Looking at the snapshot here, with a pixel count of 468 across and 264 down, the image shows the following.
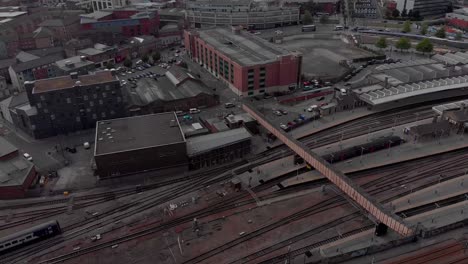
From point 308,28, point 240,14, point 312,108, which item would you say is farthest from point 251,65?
point 308,28

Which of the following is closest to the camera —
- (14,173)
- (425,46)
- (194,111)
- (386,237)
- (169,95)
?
(386,237)

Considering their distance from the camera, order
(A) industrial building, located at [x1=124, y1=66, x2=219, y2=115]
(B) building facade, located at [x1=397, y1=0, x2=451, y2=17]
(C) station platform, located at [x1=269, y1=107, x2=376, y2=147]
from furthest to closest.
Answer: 1. (B) building facade, located at [x1=397, y1=0, x2=451, y2=17]
2. (A) industrial building, located at [x1=124, y1=66, x2=219, y2=115]
3. (C) station platform, located at [x1=269, y1=107, x2=376, y2=147]

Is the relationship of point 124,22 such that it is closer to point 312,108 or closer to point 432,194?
point 312,108

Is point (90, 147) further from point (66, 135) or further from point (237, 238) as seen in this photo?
point (237, 238)

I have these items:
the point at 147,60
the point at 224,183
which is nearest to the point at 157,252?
the point at 224,183

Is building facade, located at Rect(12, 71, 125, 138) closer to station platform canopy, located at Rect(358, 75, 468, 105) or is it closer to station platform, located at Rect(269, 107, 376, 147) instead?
station platform, located at Rect(269, 107, 376, 147)

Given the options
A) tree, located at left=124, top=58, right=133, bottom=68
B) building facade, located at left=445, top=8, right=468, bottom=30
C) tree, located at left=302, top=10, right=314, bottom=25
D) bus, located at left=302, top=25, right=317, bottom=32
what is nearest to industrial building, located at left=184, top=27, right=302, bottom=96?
tree, located at left=124, top=58, right=133, bottom=68
